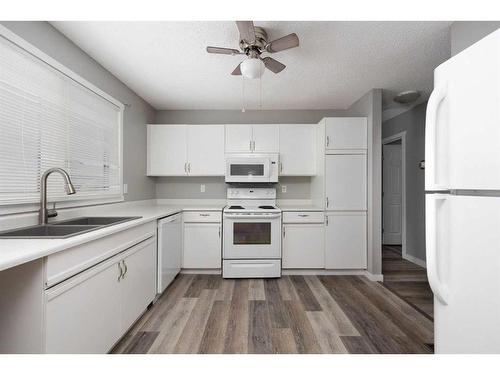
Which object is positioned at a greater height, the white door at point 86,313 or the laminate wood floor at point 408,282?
the white door at point 86,313

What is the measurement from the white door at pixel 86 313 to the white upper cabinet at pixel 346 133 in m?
2.75

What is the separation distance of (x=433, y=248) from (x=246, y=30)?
64.7 inches

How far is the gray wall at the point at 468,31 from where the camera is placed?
1653 mm

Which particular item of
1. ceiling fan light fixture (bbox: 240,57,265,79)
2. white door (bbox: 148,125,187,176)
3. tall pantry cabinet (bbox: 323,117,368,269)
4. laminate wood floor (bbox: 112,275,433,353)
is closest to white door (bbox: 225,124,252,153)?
white door (bbox: 148,125,187,176)

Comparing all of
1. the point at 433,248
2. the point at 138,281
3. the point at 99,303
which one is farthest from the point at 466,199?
the point at 138,281

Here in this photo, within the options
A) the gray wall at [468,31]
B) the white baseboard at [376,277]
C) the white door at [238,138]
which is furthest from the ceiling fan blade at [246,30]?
the white baseboard at [376,277]

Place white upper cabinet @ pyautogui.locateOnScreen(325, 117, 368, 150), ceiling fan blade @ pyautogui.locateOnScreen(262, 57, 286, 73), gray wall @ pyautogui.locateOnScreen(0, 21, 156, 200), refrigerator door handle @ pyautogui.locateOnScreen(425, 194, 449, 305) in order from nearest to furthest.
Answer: refrigerator door handle @ pyautogui.locateOnScreen(425, 194, 449, 305) < gray wall @ pyautogui.locateOnScreen(0, 21, 156, 200) < ceiling fan blade @ pyautogui.locateOnScreen(262, 57, 286, 73) < white upper cabinet @ pyautogui.locateOnScreen(325, 117, 368, 150)

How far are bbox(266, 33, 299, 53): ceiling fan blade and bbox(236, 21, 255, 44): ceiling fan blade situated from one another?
0.14 metres

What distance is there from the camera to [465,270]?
0.85m

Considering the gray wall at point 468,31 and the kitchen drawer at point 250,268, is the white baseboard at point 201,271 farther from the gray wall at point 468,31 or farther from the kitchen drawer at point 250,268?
the gray wall at point 468,31

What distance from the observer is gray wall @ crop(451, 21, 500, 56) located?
1653 mm

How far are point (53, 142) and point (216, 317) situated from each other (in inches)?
75.6

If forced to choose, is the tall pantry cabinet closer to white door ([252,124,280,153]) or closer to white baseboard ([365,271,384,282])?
white baseboard ([365,271,384,282])
